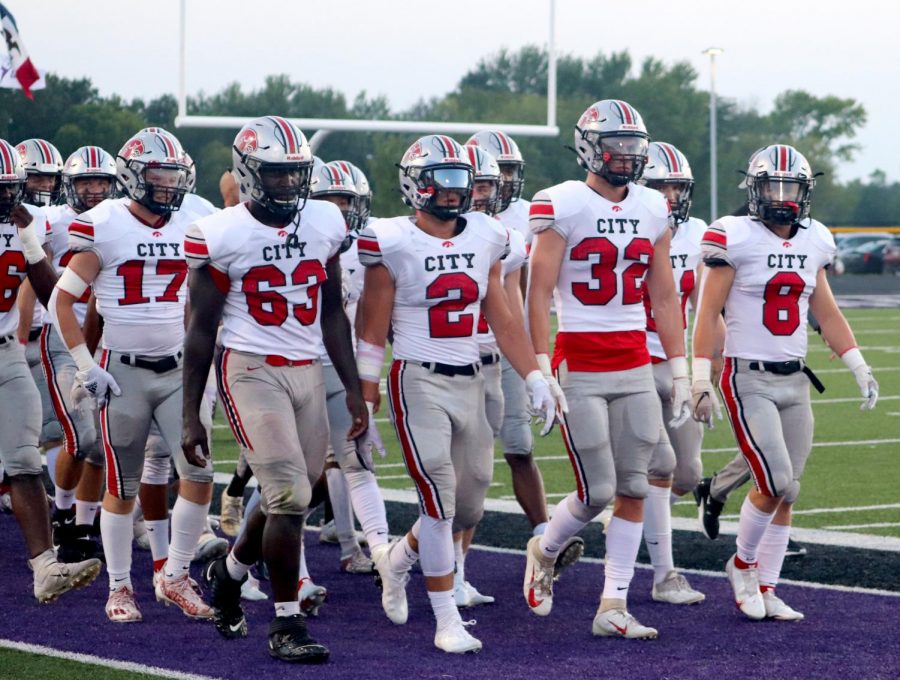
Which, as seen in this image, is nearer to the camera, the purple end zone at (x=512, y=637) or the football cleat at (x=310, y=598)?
the purple end zone at (x=512, y=637)

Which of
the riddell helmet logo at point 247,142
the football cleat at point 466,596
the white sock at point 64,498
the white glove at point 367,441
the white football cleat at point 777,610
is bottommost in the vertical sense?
the football cleat at point 466,596

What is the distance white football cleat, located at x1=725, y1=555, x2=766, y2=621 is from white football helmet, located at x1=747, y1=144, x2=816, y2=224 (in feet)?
4.85

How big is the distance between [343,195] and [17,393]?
1.97 meters

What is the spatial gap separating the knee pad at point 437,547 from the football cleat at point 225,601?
71 centimetres

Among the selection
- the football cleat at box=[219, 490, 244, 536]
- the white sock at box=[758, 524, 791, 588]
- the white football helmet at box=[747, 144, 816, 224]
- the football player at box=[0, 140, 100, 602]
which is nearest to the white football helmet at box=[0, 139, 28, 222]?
the football player at box=[0, 140, 100, 602]

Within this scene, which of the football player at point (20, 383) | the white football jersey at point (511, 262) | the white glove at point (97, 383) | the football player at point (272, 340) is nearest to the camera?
the football player at point (272, 340)

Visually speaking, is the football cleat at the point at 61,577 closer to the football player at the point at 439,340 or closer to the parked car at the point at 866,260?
the football player at the point at 439,340

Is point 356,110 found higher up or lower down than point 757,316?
higher up

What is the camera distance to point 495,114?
41.5m

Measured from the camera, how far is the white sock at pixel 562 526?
6547 mm

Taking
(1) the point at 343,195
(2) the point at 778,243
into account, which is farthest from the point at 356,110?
(2) the point at 778,243

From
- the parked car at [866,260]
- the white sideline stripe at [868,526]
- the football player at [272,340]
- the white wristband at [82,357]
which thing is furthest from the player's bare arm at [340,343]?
the parked car at [866,260]

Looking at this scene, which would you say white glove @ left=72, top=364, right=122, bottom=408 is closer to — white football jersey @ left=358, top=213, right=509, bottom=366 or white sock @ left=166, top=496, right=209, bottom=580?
white sock @ left=166, top=496, right=209, bottom=580

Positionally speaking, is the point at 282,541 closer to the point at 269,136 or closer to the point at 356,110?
the point at 269,136
